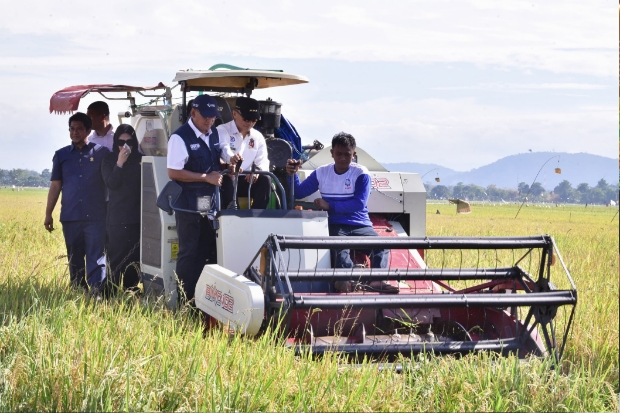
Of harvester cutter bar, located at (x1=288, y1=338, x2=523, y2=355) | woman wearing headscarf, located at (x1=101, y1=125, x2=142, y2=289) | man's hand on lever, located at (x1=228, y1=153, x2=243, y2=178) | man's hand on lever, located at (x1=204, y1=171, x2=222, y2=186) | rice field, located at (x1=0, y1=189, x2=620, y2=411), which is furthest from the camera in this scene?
woman wearing headscarf, located at (x1=101, y1=125, x2=142, y2=289)

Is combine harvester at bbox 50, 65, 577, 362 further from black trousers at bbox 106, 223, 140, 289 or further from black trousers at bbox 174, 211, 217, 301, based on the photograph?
black trousers at bbox 106, 223, 140, 289

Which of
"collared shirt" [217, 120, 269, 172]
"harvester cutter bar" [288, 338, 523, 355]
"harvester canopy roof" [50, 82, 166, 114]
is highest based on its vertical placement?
"harvester canopy roof" [50, 82, 166, 114]

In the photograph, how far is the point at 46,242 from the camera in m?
13.3

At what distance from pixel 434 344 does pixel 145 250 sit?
10.8 feet

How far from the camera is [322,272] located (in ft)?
21.2

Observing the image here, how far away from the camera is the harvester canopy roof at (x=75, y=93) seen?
8102mm

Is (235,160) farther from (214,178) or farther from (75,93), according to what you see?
(75,93)

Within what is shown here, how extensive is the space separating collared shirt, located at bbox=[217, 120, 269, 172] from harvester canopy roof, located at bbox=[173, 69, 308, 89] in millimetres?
462

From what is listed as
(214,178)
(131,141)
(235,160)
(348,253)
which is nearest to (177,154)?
(214,178)

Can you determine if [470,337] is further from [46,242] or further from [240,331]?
[46,242]

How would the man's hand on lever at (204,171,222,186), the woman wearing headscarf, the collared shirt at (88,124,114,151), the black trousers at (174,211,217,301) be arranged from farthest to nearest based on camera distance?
the collared shirt at (88,124,114,151) < the woman wearing headscarf < the black trousers at (174,211,217,301) < the man's hand on lever at (204,171,222,186)

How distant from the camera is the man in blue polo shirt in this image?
337 inches

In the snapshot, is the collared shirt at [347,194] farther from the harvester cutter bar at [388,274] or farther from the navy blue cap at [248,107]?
the harvester cutter bar at [388,274]

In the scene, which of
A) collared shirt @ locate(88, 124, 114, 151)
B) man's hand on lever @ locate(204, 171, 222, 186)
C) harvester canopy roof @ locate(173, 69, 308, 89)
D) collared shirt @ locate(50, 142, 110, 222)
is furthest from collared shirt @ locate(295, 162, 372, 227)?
collared shirt @ locate(88, 124, 114, 151)
